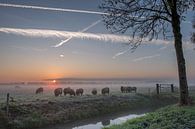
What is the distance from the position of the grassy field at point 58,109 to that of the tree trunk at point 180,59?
14.2m

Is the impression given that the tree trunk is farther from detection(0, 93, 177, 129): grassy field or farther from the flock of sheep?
the flock of sheep

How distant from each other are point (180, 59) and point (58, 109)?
16.8m

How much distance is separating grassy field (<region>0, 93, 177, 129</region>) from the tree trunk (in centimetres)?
1424

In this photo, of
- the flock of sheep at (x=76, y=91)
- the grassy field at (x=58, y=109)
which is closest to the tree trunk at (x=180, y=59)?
the grassy field at (x=58, y=109)

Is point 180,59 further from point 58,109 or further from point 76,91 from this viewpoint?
point 76,91

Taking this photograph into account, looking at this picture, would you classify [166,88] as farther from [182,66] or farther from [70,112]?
[182,66]

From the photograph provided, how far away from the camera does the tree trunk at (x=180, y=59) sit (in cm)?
2328

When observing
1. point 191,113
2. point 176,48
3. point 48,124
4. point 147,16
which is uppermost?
point 147,16

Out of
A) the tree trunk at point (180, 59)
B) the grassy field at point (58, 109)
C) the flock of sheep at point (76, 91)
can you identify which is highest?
the tree trunk at point (180, 59)

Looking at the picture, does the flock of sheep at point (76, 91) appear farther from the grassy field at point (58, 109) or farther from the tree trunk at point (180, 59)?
the tree trunk at point (180, 59)

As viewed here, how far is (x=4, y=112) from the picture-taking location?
29.0 meters

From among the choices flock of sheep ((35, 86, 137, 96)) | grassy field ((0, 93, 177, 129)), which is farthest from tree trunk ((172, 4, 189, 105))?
flock of sheep ((35, 86, 137, 96))

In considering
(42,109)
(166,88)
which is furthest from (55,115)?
(166,88)

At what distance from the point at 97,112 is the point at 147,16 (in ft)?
58.5
